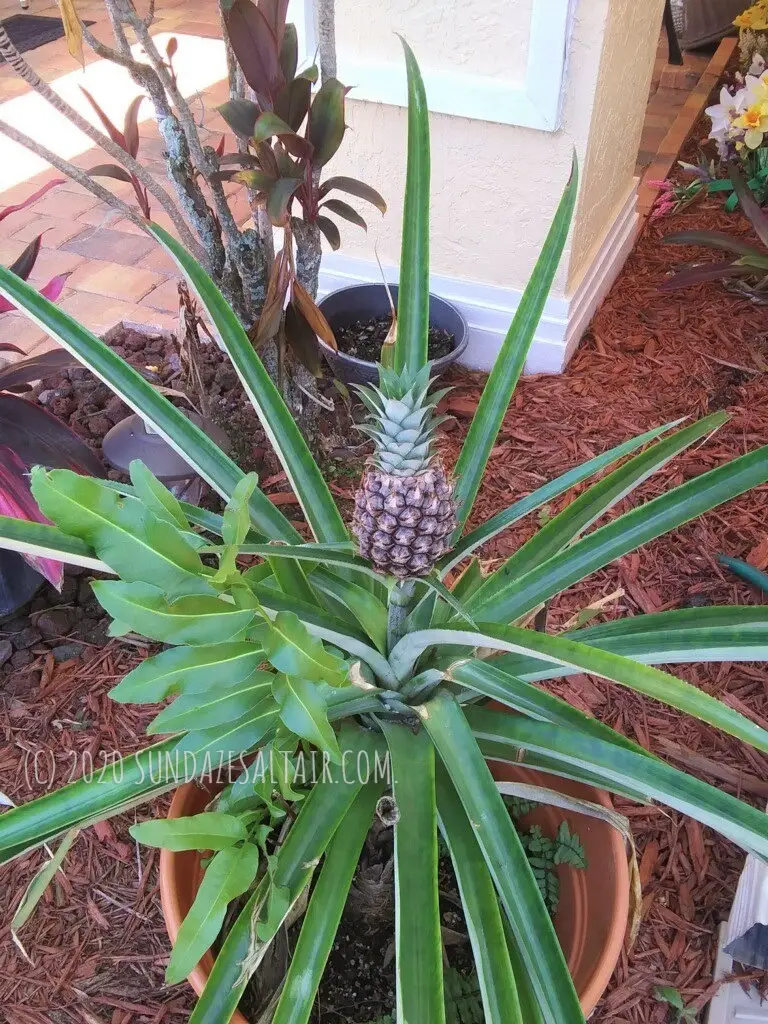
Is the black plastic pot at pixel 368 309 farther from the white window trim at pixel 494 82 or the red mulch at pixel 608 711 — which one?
the white window trim at pixel 494 82

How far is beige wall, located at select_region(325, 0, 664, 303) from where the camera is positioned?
170 centimetres

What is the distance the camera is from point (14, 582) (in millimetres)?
1450

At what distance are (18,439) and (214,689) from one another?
38.5 inches

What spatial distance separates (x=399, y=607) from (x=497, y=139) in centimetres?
143

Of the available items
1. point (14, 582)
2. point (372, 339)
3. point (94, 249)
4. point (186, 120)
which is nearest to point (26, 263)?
point (186, 120)

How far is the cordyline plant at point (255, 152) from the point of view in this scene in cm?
116

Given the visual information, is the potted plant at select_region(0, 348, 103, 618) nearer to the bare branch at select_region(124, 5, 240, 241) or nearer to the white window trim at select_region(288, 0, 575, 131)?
the bare branch at select_region(124, 5, 240, 241)

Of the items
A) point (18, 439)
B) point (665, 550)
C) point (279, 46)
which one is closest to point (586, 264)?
point (665, 550)

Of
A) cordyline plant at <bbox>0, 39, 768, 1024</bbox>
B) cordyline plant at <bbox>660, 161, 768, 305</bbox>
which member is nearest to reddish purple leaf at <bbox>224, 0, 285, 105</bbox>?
cordyline plant at <bbox>0, 39, 768, 1024</bbox>

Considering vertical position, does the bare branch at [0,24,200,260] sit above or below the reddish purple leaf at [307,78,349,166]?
below

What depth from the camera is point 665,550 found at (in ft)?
5.45

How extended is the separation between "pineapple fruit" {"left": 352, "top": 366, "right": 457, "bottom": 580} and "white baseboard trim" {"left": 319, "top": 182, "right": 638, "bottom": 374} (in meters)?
1.36

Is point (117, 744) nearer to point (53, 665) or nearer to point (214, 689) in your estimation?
point (53, 665)

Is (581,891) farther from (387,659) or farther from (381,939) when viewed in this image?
(387,659)
